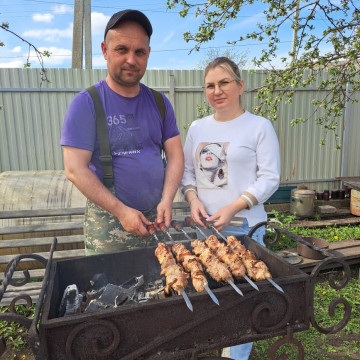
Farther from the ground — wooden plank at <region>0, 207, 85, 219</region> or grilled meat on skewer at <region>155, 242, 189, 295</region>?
grilled meat on skewer at <region>155, 242, 189, 295</region>

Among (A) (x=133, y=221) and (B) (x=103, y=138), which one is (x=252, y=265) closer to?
(A) (x=133, y=221)

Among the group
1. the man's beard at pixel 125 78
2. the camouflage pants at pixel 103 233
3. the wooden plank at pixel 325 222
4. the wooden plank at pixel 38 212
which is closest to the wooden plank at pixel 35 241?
the wooden plank at pixel 38 212

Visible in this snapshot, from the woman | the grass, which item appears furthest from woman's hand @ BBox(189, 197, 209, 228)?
the grass

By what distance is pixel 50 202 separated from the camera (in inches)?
172

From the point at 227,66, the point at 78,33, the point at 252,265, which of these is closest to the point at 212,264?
the point at 252,265

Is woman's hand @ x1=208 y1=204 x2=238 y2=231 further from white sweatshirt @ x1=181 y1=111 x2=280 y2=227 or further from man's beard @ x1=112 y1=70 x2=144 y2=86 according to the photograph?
man's beard @ x1=112 y1=70 x2=144 y2=86

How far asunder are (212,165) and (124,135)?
2.33 feet

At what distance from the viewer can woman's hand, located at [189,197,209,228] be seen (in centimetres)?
233

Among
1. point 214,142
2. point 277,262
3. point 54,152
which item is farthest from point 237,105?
point 54,152

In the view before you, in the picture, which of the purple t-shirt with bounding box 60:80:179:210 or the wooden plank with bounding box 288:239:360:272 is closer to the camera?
the purple t-shirt with bounding box 60:80:179:210

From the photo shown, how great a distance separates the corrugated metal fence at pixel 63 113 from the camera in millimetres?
6637

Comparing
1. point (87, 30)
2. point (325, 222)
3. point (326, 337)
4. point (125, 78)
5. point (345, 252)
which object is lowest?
point (326, 337)

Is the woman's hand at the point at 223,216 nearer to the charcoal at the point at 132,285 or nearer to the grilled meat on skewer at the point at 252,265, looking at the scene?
the grilled meat on skewer at the point at 252,265

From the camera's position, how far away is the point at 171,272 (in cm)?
174
